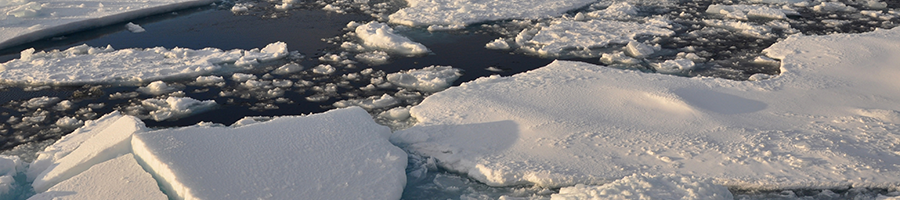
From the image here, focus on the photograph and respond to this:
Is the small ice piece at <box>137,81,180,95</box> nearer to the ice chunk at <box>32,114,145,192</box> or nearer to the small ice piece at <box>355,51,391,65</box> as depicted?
the ice chunk at <box>32,114,145,192</box>

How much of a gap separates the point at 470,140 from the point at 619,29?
4583 mm

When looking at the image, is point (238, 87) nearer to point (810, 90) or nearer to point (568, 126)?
point (568, 126)

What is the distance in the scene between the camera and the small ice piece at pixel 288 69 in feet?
24.3

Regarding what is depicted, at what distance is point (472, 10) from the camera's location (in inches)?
398

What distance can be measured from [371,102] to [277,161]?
212 centimetres

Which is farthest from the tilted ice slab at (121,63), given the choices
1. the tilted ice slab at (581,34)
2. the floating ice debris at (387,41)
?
the tilted ice slab at (581,34)

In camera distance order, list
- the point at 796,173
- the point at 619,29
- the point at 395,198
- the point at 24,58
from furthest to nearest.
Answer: the point at 619,29, the point at 24,58, the point at 796,173, the point at 395,198

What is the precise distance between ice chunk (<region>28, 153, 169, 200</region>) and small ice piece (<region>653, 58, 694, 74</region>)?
5145 millimetres

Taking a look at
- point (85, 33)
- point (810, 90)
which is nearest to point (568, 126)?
point (810, 90)

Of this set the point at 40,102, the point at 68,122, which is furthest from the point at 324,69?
the point at 40,102

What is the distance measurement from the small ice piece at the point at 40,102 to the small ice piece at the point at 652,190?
16.2 feet

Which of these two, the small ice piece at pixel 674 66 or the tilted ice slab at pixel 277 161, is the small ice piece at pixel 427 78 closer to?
the tilted ice slab at pixel 277 161

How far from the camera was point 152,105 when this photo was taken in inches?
248

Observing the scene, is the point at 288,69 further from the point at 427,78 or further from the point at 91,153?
the point at 91,153
